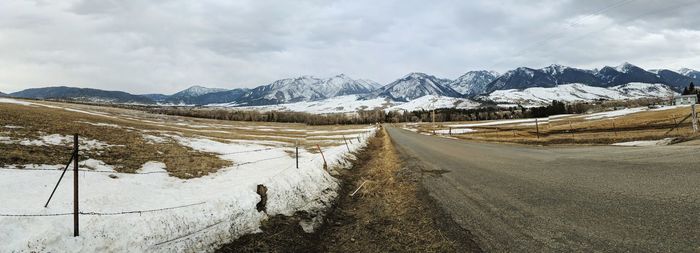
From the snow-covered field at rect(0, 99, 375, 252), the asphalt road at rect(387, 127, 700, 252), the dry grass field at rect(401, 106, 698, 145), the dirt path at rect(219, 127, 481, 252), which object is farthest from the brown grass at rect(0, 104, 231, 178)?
the dry grass field at rect(401, 106, 698, 145)

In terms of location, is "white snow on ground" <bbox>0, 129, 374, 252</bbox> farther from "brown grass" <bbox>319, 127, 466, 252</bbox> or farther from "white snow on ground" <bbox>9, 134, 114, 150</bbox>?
"white snow on ground" <bbox>9, 134, 114, 150</bbox>

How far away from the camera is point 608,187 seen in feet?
36.5

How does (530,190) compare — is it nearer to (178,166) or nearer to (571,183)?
(571,183)

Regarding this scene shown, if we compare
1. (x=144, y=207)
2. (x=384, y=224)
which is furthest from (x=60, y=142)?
(x=384, y=224)

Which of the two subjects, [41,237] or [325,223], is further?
[325,223]

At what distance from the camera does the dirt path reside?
7965 mm

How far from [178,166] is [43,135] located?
8278mm

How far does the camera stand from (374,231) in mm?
9234

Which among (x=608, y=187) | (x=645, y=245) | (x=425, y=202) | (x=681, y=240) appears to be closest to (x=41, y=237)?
(x=425, y=202)

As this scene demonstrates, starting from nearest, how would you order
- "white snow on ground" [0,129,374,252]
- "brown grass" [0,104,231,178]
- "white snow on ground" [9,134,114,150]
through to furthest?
"white snow on ground" [0,129,374,252] < "brown grass" [0,104,231,178] < "white snow on ground" [9,134,114,150]

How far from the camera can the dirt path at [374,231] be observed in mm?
7965

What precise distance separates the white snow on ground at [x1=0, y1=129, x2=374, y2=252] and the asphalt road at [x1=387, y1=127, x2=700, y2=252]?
4.39 m

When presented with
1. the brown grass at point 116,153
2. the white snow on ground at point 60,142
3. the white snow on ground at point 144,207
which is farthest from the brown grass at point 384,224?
the white snow on ground at point 60,142

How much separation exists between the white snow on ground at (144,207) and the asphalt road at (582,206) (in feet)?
14.4
